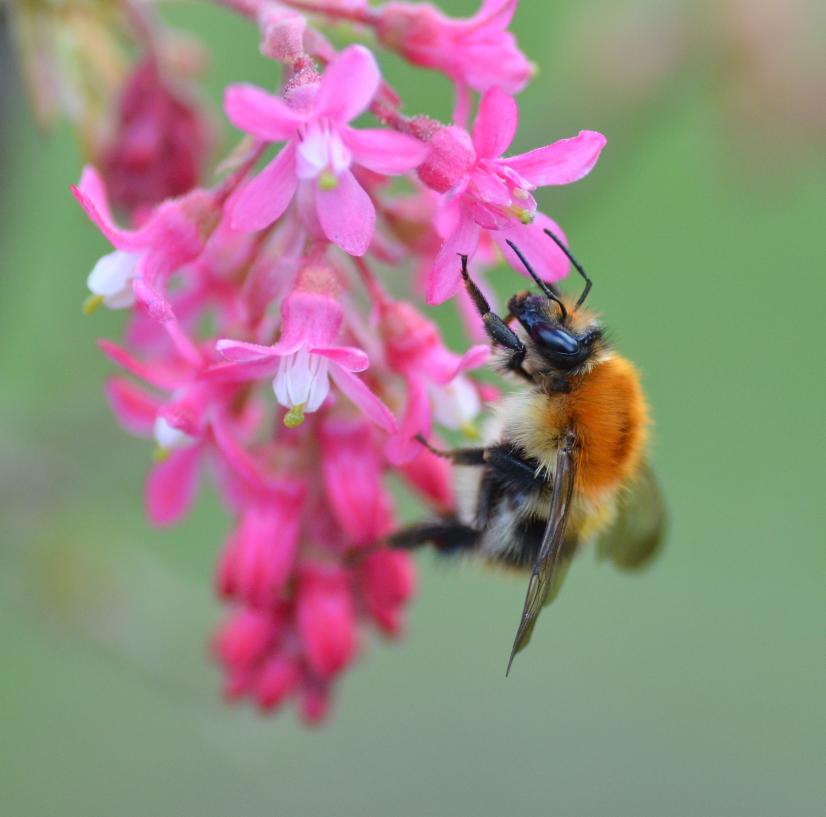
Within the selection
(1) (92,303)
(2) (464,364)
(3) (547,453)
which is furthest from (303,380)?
(3) (547,453)

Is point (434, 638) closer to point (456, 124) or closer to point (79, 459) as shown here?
point (79, 459)

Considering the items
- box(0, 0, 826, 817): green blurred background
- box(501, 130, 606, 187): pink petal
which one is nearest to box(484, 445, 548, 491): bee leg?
box(501, 130, 606, 187): pink petal

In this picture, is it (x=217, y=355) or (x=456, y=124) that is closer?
(x=456, y=124)

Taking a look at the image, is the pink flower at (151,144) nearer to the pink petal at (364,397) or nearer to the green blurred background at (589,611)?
the pink petal at (364,397)

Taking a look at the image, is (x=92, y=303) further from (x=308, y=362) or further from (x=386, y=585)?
(x=386, y=585)

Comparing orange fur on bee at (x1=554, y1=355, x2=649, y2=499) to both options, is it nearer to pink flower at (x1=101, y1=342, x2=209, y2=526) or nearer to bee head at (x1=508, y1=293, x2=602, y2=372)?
bee head at (x1=508, y1=293, x2=602, y2=372)

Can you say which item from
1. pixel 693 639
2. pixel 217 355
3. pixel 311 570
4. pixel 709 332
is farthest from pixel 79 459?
pixel 709 332

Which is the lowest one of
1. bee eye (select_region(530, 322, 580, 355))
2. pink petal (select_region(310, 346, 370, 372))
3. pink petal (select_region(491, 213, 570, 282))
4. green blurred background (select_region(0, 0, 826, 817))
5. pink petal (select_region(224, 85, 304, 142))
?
green blurred background (select_region(0, 0, 826, 817))
